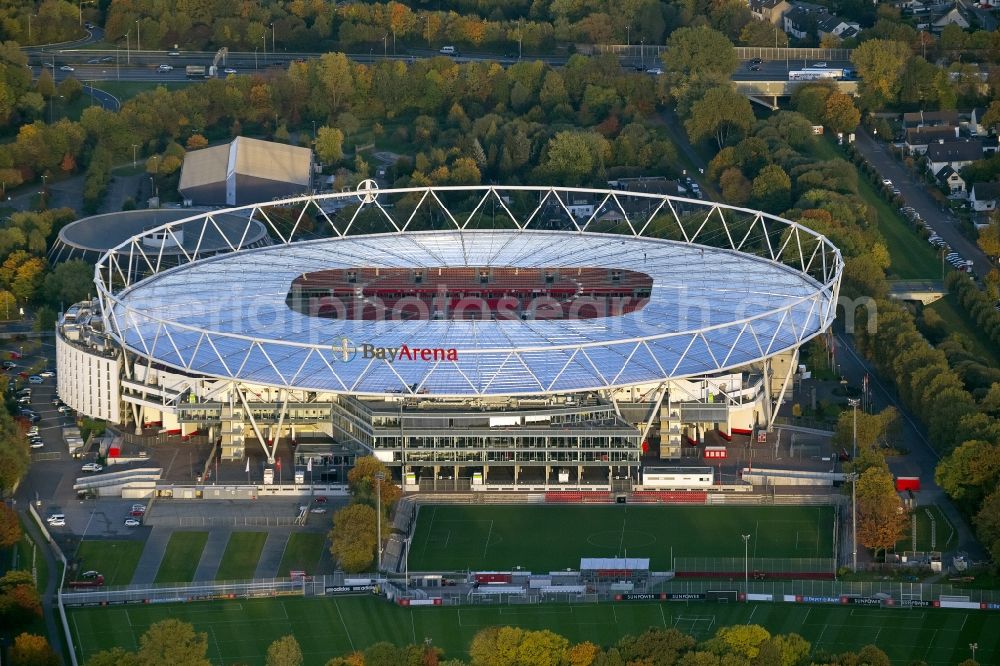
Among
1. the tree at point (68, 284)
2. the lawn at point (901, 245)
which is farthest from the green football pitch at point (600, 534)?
the lawn at point (901, 245)

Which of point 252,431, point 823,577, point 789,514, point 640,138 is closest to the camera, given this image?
point 823,577

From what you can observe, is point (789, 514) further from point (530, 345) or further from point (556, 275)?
point (556, 275)

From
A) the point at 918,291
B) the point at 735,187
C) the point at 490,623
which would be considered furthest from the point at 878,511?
the point at 735,187

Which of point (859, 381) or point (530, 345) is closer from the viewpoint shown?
point (530, 345)

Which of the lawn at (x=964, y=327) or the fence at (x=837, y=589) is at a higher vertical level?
the lawn at (x=964, y=327)

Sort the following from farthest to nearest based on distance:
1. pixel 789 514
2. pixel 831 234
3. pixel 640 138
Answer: pixel 640 138
pixel 831 234
pixel 789 514

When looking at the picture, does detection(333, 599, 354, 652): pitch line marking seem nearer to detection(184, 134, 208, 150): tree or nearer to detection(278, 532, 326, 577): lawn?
detection(278, 532, 326, 577): lawn

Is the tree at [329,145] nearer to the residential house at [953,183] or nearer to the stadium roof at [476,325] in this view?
the stadium roof at [476,325]

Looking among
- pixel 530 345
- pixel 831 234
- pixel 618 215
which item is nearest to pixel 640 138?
pixel 618 215
